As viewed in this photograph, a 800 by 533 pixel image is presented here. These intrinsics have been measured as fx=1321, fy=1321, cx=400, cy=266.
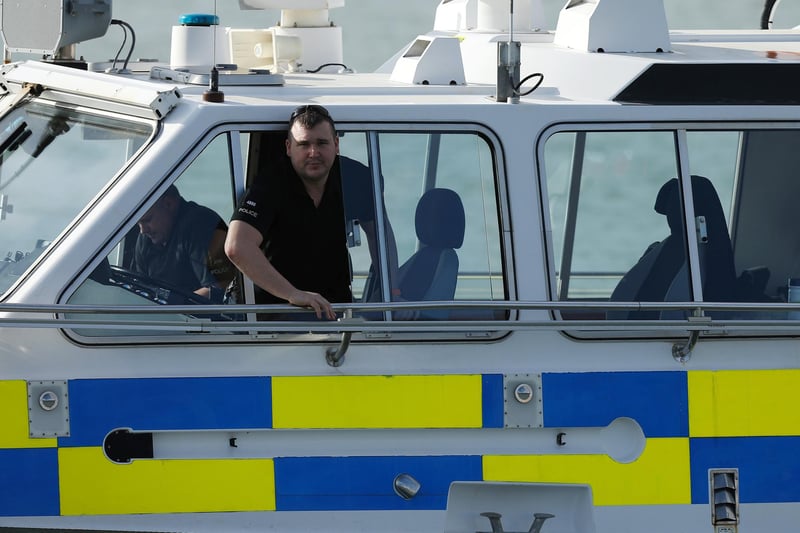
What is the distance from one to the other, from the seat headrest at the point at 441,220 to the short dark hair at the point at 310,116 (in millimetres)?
419

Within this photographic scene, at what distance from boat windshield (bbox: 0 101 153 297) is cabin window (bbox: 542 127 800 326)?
1382mm

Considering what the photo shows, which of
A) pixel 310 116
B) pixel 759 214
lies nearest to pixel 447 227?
pixel 310 116

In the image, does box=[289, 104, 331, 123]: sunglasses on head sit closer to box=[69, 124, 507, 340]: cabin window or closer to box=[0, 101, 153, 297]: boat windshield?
box=[69, 124, 507, 340]: cabin window

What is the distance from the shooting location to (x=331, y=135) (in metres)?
3.96

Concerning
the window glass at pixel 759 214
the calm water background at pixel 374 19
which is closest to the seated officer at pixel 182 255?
the window glass at pixel 759 214

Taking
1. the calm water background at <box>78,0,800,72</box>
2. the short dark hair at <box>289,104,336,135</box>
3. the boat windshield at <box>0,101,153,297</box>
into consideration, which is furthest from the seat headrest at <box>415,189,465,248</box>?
the calm water background at <box>78,0,800,72</box>

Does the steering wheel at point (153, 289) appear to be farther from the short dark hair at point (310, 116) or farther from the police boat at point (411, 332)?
the short dark hair at point (310, 116)

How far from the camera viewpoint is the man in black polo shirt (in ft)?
12.8

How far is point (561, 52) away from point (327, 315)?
1418 millimetres

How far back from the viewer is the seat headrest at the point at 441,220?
416cm

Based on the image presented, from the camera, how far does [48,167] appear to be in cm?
429

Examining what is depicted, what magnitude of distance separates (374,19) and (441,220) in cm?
2279

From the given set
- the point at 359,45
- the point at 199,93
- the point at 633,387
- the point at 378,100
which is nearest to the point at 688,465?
the point at 633,387

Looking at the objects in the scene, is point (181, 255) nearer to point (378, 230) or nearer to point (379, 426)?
point (378, 230)
